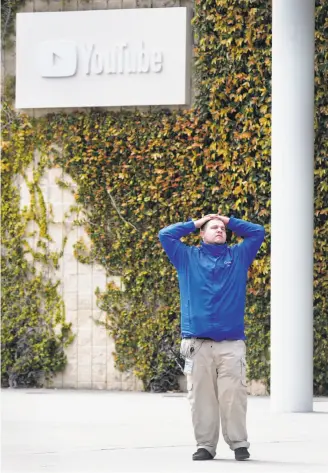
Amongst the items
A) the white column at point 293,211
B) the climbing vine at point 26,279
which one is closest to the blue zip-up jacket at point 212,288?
the white column at point 293,211

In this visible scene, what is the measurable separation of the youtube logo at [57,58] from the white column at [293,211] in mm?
3574

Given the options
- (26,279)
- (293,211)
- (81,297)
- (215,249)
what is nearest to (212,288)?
(215,249)

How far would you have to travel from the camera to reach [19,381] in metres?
15.2

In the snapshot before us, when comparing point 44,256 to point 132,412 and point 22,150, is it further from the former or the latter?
point 132,412

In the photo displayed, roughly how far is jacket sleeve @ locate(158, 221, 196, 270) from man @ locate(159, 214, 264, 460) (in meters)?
0.07

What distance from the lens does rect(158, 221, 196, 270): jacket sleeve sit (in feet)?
29.6

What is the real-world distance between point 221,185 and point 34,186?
239 centimetres

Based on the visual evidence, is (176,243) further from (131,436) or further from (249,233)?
(131,436)

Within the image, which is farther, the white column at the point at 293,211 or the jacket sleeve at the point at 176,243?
the white column at the point at 293,211

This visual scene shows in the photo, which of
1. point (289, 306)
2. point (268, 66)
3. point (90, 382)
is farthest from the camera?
point (90, 382)

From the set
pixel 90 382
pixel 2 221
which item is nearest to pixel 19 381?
pixel 90 382

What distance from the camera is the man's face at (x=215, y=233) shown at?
8.94 m

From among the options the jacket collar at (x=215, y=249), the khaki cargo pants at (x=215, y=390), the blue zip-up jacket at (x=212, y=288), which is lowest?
the khaki cargo pants at (x=215, y=390)

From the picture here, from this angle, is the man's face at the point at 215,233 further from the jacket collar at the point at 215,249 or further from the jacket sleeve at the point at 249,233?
Answer: the jacket sleeve at the point at 249,233
